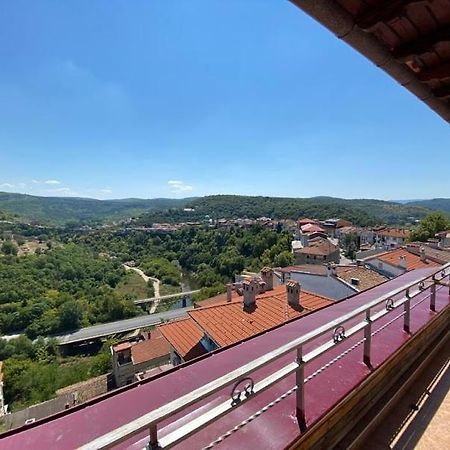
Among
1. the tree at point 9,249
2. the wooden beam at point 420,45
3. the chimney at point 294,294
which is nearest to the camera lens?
the wooden beam at point 420,45

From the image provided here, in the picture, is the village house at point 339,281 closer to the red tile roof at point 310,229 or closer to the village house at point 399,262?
the village house at point 399,262

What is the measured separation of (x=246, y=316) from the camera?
9.53 metres

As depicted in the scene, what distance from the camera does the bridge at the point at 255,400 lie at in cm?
115

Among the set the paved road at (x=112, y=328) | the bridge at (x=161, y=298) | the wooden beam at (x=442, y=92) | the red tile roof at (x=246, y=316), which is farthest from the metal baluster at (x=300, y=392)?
the bridge at (x=161, y=298)

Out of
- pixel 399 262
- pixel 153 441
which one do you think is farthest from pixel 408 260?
pixel 153 441

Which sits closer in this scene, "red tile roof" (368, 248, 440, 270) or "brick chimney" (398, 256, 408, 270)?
"red tile roof" (368, 248, 440, 270)

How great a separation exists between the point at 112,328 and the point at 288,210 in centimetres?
8115

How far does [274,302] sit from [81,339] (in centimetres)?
4119

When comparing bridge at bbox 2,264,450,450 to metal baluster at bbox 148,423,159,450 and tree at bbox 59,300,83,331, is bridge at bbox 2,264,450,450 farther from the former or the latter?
tree at bbox 59,300,83,331

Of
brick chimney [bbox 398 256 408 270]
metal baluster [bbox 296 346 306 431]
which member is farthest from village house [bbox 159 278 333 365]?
brick chimney [bbox 398 256 408 270]

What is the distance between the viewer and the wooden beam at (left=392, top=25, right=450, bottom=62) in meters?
1.76

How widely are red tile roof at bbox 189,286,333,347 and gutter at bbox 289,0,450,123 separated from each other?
6.67 m

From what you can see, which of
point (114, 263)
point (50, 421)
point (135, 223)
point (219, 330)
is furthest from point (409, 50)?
point (135, 223)

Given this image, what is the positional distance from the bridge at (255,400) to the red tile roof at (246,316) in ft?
19.6
